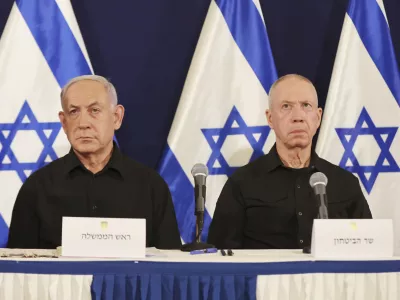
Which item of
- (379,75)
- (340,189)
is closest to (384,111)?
(379,75)

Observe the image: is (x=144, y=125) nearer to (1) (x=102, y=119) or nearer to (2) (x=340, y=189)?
(1) (x=102, y=119)

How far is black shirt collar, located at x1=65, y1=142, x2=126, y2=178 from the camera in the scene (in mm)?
3904

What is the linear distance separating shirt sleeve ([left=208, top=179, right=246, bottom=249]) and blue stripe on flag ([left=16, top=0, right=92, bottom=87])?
43.6 inches

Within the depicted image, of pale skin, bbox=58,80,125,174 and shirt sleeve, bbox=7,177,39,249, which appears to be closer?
shirt sleeve, bbox=7,177,39,249

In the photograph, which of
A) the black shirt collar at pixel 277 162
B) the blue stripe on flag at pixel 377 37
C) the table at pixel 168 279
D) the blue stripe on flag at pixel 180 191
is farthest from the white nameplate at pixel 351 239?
the blue stripe on flag at pixel 377 37

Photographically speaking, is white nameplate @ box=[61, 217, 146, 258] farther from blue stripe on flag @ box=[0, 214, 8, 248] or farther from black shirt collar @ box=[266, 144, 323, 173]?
blue stripe on flag @ box=[0, 214, 8, 248]

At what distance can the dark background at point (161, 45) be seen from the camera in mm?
4852

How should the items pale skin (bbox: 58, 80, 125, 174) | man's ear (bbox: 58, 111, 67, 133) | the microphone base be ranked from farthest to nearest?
man's ear (bbox: 58, 111, 67, 133)
pale skin (bbox: 58, 80, 125, 174)
the microphone base

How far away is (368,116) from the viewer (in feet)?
14.8

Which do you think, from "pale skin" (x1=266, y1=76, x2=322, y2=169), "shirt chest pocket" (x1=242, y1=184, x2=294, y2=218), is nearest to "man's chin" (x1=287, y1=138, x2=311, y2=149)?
"pale skin" (x1=266, y1=76, x2=322, y2=169)

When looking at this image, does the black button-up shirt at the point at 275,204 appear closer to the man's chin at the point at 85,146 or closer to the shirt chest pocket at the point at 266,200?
the shirt chest pocket at the point at 266,200

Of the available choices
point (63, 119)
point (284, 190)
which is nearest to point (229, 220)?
point (284, 190)

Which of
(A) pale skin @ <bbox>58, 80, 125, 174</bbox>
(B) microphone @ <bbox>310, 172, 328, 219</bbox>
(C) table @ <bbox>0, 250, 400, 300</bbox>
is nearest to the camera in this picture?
(C) table @ <bbox>0, 250, 400, 300</bbox>

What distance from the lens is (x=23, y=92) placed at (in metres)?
4.36
